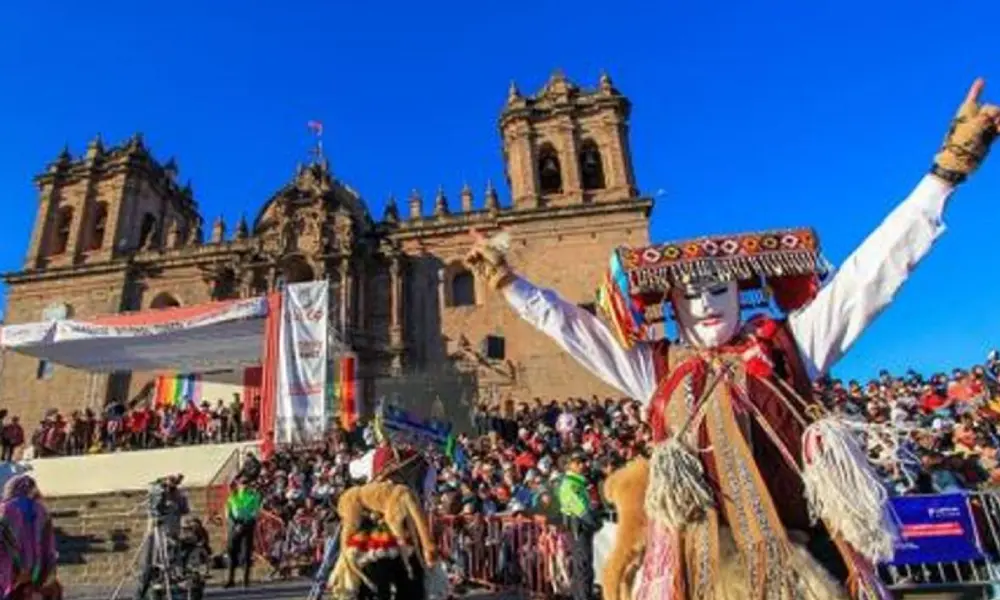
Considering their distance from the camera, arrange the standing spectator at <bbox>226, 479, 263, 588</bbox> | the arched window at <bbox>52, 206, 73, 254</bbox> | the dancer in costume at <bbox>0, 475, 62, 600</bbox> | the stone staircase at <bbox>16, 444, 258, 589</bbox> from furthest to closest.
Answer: the arched window at <bbox>52, 206, 73, 254</bbox> → the stone staircase at <bbox>16, 444, 258, 589</bbox> → the standing spectator at <bbox>226, 479, 263, 588</bbox> → the dancer in costume at <bbox>0, 475, 62, 600</bbox>

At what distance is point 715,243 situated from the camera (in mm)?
2949

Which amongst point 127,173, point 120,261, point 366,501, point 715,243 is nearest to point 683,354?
point 715,243

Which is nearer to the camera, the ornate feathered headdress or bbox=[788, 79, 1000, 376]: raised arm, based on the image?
bbox=[788, 79, 1000, 376]: raised arm

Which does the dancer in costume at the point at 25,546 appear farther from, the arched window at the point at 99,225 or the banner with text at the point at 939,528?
the arched window at the point at 99,225

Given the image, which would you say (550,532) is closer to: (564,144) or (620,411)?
(620,411)

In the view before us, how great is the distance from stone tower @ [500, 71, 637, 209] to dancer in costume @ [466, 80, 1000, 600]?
1093 inches

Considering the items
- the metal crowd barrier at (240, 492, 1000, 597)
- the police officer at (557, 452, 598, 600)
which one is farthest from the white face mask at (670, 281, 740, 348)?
the police officer at (557, 452, 598, 600)

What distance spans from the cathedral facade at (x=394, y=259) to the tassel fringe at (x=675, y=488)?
2376cm

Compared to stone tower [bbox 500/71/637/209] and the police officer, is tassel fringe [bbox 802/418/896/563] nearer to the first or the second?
the police officer

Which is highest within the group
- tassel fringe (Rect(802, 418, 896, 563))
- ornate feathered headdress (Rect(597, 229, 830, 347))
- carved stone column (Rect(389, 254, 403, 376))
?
carved stone column (Rect(389, 254, 403, 376))

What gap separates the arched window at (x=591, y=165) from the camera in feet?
105

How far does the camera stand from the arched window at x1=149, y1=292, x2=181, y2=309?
1262 inches

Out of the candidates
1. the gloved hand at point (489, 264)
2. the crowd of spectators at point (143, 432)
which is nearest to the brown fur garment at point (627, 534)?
the gloved hand at point (489, 264)

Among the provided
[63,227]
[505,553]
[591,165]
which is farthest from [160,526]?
[63,227]
